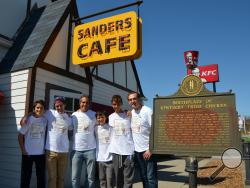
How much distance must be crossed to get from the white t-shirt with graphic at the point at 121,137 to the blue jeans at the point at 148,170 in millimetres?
227

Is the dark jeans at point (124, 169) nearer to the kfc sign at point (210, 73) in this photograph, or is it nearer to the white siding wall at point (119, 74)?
the white siding wall at point (119, 74)

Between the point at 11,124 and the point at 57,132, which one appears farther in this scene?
the point at 11,124

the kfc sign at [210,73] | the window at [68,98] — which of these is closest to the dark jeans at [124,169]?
the window at [68,98]

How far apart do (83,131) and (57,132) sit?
530 mm

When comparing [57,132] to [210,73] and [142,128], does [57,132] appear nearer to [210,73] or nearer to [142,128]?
[142,128]

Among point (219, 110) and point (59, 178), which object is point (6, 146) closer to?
point (59, 178)

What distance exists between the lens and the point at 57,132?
193 inches

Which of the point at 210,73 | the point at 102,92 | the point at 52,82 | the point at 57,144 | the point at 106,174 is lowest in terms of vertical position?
the point at 106,174

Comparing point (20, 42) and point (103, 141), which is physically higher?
point (20, 42)

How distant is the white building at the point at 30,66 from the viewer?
617 cm

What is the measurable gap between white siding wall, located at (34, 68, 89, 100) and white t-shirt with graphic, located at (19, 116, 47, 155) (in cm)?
133

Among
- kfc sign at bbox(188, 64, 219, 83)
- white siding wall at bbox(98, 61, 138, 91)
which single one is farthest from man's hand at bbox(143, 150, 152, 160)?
kfc sign at bbox(188, 64, 219, 83)

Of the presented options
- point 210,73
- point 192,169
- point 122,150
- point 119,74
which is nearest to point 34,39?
point 122,150

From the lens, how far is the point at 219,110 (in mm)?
3855
